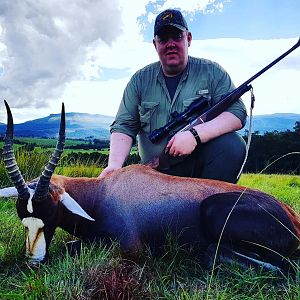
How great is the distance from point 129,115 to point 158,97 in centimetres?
44

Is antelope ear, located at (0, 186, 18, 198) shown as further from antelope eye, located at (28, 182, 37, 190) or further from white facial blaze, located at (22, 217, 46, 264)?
white facial blaze, located at (22, 217, 46, 264)

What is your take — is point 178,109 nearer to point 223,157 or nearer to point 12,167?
point 223,157

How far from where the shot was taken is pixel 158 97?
6.04 metres

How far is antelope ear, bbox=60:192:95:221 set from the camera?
4527 millimetres

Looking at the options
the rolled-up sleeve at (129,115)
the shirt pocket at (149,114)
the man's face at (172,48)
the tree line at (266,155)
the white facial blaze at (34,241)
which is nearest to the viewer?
the white facial blaze at (34,241)

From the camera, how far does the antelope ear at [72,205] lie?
14.9 feet

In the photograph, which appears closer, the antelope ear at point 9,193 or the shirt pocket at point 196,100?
the antelope ear at point 9,193

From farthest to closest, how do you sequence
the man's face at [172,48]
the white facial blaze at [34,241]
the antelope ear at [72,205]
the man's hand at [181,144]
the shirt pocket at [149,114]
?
the shirt pocket at [149,114], the man's face at [172,48], the man's hand at [181,144], the antelope ear at [72,205], the white facial blaze at [34,241]

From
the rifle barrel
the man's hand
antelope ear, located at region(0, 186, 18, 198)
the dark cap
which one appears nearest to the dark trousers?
the man's hand

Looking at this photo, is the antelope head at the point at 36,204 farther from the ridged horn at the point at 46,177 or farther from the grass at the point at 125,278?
the grass at the point at 125,278

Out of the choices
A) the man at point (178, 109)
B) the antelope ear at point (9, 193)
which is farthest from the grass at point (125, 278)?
the man at point (178, 109)

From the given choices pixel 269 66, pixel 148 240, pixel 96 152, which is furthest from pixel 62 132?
pixel 96 152

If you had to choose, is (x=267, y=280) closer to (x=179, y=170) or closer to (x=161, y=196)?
(x=161, y=196)

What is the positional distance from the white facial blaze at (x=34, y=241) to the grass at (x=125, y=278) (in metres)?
0.11
